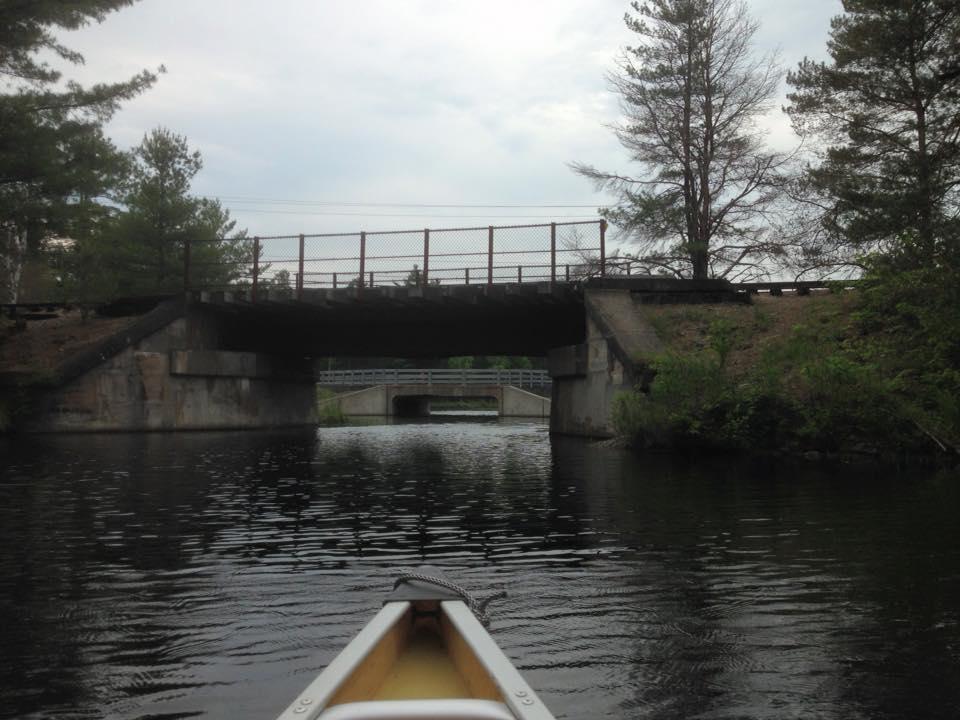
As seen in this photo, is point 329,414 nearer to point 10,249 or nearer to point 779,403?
point 10,249

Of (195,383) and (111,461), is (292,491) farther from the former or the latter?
(195,383)

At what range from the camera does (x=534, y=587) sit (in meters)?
7.46

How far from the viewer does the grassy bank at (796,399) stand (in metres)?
18.7

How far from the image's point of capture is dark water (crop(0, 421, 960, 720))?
4949 mm

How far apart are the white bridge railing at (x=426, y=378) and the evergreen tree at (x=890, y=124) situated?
44706mm

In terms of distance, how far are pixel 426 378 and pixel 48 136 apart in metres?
45.9

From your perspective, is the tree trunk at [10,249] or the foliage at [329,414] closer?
the tree trunk at [10,249]

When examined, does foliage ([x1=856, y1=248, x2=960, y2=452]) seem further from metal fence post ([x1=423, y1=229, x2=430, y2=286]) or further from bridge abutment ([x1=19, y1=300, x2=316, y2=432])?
bridge abutment ([x1=19, y1=300, x2=316, y2=432])

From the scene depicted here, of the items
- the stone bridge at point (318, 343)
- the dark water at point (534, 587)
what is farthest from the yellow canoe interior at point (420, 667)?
the stone bridge at point (318, 343)

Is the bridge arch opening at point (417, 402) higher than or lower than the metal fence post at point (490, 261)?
lower

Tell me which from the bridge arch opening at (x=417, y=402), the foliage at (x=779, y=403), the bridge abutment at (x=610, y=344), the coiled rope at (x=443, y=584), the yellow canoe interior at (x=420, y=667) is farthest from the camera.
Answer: the bridge arch opening at (x=417, y=402)

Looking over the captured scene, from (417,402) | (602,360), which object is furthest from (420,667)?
(417,402)

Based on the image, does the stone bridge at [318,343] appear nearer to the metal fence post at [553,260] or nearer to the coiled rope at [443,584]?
the metal fence post at [553,260]

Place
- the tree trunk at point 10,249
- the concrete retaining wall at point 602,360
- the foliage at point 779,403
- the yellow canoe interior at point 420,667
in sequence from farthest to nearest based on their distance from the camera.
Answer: the tree trunk at point 10,249 < the concrete retaining wall at point 602,360 < the foliage at point 779,403 < the yellow canoe interior at point 420,667
